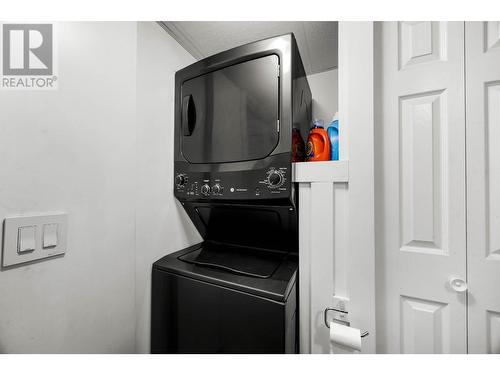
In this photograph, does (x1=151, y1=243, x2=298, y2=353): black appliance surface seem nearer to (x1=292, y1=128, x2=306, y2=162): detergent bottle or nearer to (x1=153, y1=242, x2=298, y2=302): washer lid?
(x1=153, y1=242, x2=298, y2=302): washer lid

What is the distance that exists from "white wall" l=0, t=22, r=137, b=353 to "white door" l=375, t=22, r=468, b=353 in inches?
56.8

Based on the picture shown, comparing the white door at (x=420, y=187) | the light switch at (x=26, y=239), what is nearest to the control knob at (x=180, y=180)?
the light switch at (x=26, y=239)

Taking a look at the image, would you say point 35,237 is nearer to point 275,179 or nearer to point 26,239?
point 26,239

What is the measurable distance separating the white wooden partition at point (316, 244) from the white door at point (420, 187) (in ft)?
0.82

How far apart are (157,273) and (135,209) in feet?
1.44

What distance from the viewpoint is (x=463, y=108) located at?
3.15 feet

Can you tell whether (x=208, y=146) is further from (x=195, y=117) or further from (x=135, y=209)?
(x=135, y=209)

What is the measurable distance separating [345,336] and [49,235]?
1431 mm

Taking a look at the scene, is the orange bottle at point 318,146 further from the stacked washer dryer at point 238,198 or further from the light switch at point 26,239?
the light switch at point 26,239

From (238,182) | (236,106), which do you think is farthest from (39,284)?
(236,106)

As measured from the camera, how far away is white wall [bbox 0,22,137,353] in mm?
852

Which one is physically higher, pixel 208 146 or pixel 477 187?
pixel 208 146

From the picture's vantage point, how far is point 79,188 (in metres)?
1.04

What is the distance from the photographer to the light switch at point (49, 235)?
0.92 metres
